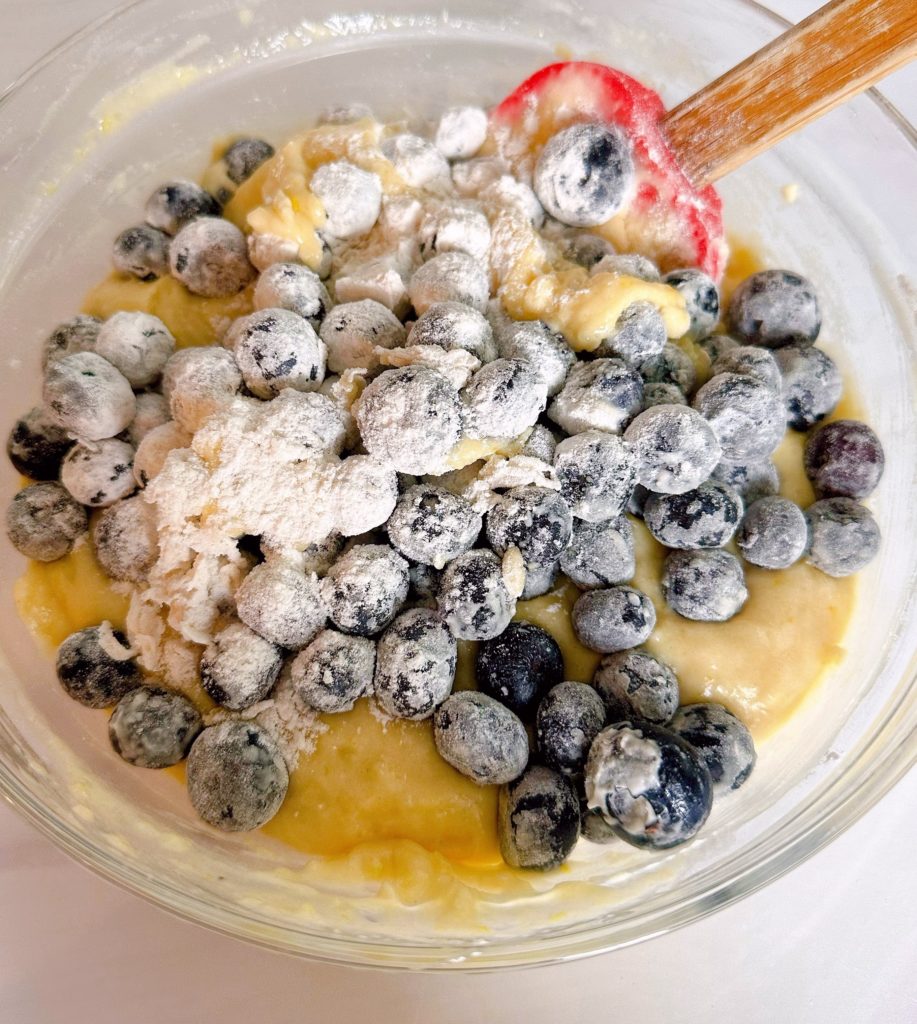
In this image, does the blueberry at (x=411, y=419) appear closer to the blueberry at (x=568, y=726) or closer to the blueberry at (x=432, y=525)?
the blueberry at (x=432, y=525)

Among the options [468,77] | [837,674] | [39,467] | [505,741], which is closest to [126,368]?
[39,467]

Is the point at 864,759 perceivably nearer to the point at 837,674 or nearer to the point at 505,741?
the point at 837,674

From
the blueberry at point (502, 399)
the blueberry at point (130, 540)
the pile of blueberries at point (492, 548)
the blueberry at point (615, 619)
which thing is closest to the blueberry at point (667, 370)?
the pile of blueberries at point (492, 548)

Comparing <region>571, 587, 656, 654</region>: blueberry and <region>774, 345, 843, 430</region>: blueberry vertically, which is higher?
<region>774, 345, 843, 430</region>: blueberry

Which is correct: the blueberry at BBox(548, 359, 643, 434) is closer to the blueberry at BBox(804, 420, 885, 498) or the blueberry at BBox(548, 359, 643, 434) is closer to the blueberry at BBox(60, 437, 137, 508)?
the blueberry at BBox(804, 420, 885, 498)

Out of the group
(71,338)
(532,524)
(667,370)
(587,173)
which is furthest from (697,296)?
(71,338)

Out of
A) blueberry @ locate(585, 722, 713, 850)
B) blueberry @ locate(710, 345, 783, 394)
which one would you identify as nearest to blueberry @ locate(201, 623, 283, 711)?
blueberry @ locate(585, 722, 713, 850)
